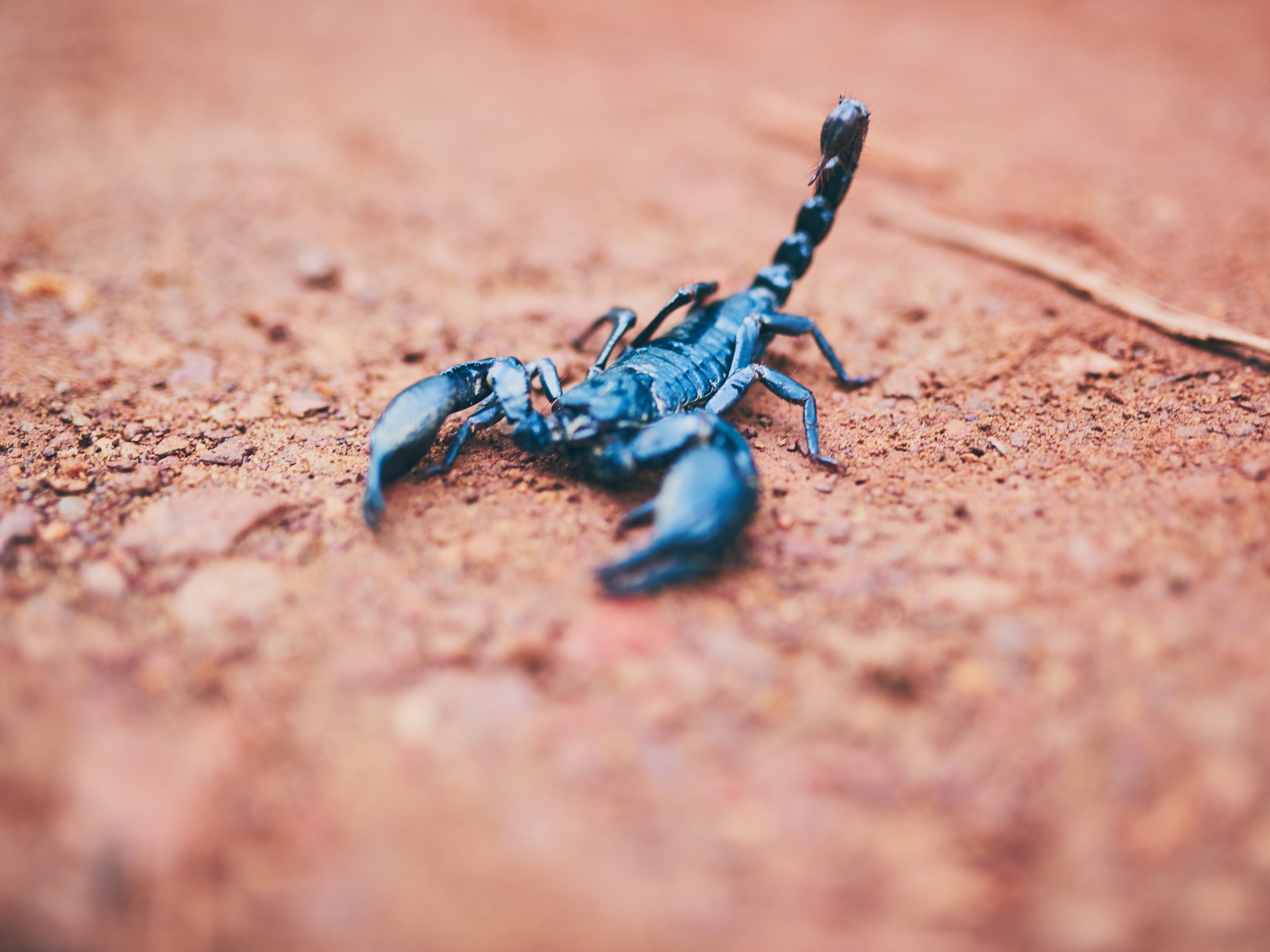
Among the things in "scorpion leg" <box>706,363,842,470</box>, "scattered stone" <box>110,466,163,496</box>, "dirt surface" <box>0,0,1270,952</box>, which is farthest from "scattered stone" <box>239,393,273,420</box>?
"scorpion leg" <box>706,363,842,470</box>

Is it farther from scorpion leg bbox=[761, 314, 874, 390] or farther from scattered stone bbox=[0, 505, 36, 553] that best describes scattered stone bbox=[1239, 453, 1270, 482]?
scattered stone bbox=[0, 505, 36, 553]

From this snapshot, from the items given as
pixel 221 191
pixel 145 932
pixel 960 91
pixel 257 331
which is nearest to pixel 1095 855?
pixel 145 932

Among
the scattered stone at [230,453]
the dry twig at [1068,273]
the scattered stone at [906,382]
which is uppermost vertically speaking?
the dry twig at [1068,273]

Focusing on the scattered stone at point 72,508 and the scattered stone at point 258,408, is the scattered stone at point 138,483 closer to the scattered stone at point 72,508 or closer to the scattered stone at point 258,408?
the scattered stone at point 72,508

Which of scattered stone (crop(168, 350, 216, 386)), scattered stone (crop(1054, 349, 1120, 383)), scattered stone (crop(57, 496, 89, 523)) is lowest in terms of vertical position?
scattered stone (crop(57, 496, 89, 523))

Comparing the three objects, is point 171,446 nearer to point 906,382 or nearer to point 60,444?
point 60,444

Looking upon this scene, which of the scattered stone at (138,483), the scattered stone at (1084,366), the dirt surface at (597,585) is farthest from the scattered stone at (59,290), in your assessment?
the scattered stone at (1084,366)
